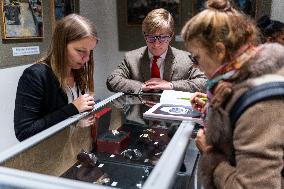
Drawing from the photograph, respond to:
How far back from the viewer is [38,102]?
1.72 metres

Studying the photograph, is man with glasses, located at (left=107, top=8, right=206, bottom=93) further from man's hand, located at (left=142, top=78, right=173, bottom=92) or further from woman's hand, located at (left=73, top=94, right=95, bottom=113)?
woman's hand, located at (left=73, top=94, right=95, bottom=113)

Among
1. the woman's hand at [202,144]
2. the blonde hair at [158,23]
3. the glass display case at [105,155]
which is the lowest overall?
the glass display case at [105,155]

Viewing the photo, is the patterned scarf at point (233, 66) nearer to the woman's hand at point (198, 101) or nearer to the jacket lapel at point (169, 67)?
the woman's hand at point (198, 101)

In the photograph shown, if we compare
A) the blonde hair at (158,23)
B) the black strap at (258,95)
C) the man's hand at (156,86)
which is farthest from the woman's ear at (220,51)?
the blonde hair at (158,23)

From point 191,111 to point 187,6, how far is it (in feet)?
9.62

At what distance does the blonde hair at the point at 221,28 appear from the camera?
894 mm

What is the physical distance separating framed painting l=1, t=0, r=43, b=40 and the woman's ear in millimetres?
2414

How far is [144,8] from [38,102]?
293 centimetres

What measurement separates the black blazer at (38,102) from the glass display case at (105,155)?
0.19 meters

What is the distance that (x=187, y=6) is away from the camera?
4160 mm

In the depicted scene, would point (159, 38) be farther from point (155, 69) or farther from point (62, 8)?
point (62, 8)

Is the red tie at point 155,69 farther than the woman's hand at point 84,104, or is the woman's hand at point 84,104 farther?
the red tie at point 155,69

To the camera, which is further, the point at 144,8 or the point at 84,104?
the point at 144,8

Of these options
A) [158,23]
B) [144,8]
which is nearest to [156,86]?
[158,23]
